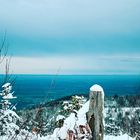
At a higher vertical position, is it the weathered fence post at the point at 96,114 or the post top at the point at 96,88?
the post top at the point at 96,88

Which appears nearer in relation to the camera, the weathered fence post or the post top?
the weathered fence post

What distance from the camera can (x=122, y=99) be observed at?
106 meters

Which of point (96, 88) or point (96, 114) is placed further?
point (96, 88)

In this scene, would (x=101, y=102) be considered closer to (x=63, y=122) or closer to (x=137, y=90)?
(x=63, y=122)

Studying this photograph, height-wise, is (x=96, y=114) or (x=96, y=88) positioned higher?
(x=96, y=88)

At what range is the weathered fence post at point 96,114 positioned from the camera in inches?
209

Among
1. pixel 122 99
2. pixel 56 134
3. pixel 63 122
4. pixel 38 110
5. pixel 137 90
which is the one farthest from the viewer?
pixel 122 99

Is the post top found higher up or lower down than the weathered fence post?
higher up

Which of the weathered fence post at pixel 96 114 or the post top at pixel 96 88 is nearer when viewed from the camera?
the weathered fence post at pixel 96 114

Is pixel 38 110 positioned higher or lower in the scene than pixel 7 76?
lower

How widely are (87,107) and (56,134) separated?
1.63 ft

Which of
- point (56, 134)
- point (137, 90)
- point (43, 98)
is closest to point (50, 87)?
point (43, 98)

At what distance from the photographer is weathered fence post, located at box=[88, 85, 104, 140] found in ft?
17.4

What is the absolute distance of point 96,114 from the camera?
17.5ft
